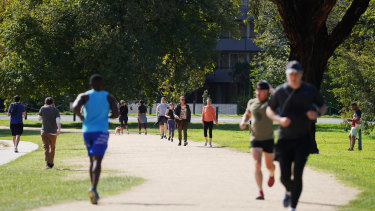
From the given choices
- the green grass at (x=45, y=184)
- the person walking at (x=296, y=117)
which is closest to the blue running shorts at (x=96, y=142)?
the green grass at (x=45, y=184)

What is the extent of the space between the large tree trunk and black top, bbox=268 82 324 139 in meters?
10.9

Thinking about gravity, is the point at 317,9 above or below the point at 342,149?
above

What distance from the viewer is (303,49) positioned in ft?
63.6

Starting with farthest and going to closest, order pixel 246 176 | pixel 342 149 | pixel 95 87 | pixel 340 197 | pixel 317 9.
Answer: pixel 342 149, pixel 317 9, pixel 246 176, pixel 340 197, pixel 95 87

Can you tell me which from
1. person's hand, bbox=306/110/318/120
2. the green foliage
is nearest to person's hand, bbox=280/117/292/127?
person's hand, bbox=306/110/318/120

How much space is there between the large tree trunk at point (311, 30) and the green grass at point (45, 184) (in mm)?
7517

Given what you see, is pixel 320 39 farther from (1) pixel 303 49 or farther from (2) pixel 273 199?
(2) pixel 273 199

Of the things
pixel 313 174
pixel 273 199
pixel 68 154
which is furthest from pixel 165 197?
pixel 68 154

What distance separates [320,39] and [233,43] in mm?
57100

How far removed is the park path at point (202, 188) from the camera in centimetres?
920

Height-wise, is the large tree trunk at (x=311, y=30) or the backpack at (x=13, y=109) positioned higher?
the large tree trunk at (x=311, y=30)

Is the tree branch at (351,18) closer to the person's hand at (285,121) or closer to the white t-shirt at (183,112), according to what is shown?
the white t-shirt at (183,112)

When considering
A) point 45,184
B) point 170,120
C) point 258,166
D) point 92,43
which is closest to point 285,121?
point 258,166

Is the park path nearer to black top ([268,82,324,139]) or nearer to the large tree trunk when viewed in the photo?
black top ([268,82,324,139])
